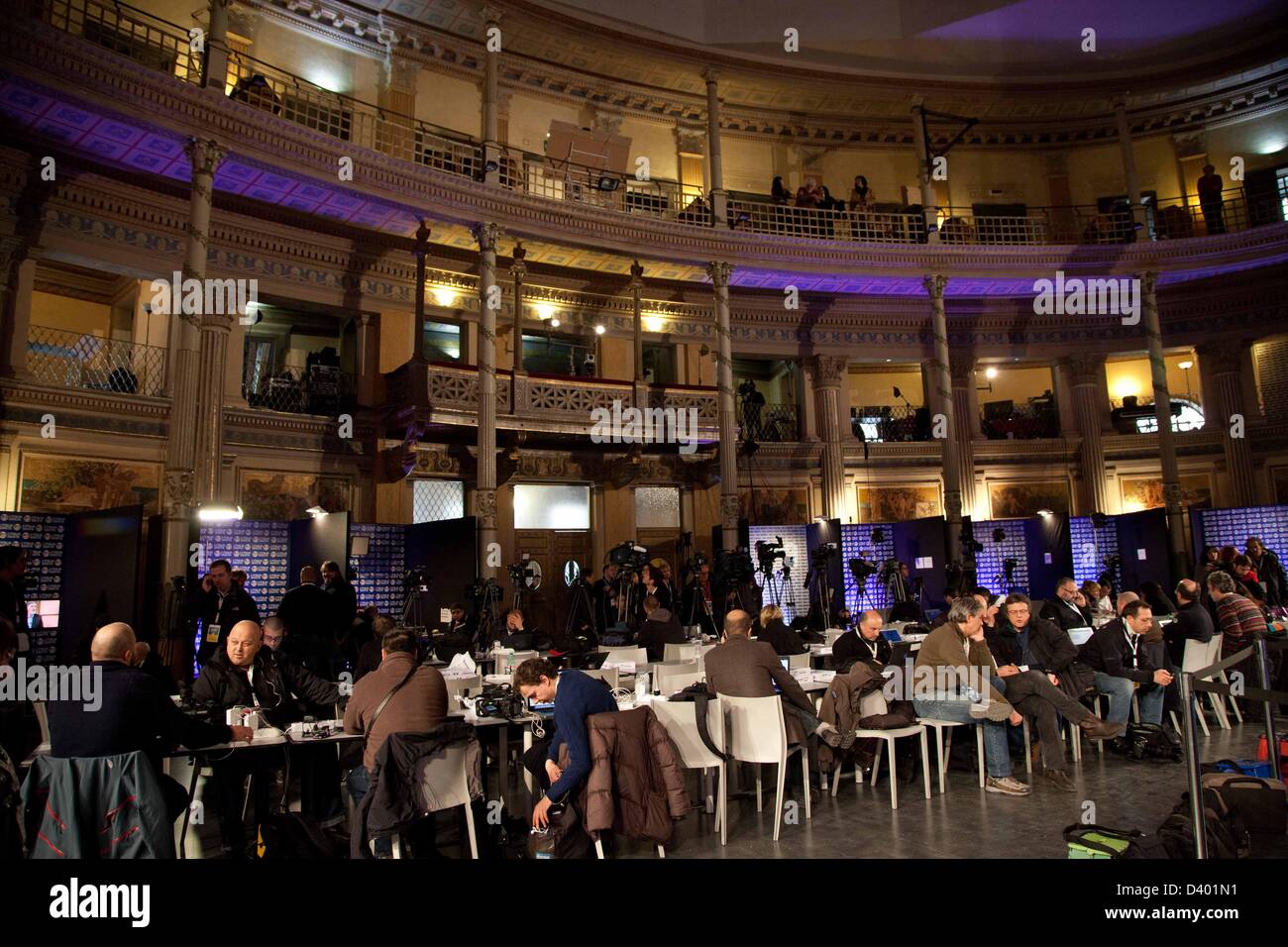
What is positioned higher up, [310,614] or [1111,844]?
[310,614]

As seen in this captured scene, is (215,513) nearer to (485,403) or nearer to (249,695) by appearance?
(485,403)

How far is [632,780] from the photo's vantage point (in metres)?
4.25

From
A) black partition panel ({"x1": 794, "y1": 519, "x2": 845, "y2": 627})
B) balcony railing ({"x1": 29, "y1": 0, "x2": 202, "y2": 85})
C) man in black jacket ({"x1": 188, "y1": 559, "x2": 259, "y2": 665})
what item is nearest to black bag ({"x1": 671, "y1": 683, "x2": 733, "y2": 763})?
man in black jacket ({"x1": 188, "y1": 559, "x2": 259, "y2": 665})

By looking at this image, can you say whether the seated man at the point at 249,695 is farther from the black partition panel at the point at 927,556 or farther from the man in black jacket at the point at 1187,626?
the black partition panel at the point at 927,556

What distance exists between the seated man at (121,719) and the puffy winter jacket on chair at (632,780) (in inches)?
75.5

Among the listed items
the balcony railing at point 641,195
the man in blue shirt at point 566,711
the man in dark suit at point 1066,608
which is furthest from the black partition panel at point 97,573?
the man in dark suit at point 1066,608

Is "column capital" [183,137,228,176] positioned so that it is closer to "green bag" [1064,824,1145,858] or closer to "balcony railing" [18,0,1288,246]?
"balcony railing" [18,0,1288,246]

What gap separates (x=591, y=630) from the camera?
10.8 meters

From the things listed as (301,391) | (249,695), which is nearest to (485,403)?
(301,391)

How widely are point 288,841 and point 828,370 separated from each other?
49.5 ft

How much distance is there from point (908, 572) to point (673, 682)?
10297 millimetres

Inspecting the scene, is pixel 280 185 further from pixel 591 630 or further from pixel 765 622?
pixel 765 622

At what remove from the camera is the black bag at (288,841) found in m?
3.97
